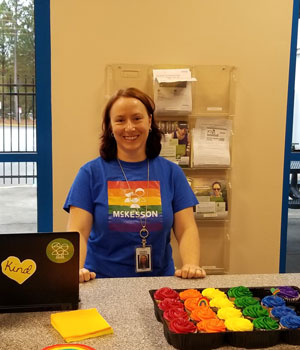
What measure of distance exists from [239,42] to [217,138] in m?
0.64

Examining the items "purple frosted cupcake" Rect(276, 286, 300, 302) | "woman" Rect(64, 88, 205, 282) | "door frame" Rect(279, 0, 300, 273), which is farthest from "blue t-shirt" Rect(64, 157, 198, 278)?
"door frame" Rect(279, 0, 300, 273)

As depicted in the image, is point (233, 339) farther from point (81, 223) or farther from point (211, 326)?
point (81, 223)

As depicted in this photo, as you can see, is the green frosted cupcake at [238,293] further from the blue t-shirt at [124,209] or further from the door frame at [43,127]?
the door frame at [43,127]

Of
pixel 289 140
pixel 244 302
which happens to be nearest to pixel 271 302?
pixel 244 302

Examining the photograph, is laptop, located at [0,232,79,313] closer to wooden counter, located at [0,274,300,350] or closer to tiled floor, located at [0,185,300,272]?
wooden counter, located at [0,274,300,350]

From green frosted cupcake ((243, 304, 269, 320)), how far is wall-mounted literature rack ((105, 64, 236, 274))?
5.47ft

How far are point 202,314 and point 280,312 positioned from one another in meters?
0.21

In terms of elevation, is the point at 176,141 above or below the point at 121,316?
above

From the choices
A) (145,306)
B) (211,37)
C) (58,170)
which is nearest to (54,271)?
(145,306)

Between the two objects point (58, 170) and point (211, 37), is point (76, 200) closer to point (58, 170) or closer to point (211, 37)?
point (58, 170)

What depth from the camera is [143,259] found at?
71.1 inches

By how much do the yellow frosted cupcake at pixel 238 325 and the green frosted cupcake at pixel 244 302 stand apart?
0.11 m

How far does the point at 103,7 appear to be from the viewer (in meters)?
2.73

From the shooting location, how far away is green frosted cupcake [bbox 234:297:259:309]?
1.25 meters
